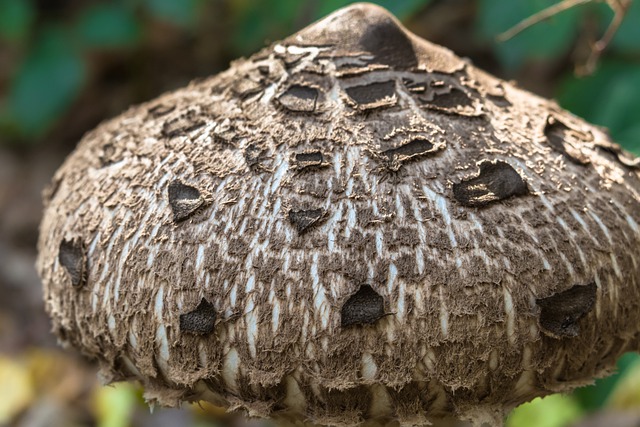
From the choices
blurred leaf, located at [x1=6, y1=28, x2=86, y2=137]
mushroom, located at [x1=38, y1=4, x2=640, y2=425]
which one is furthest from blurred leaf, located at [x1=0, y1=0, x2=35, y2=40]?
mushroom, located at [x1=38, y1=4, x2=640, y2=425]

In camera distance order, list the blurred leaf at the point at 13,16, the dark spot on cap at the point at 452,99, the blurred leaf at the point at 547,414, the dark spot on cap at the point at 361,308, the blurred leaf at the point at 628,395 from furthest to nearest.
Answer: the blurred leaf at the point at 13,16
the blurred leaf at the point at 628,395
the blurred leaf at the point at 547,414
the dark spot on cap at the point at 452,99
the dark spot on cap at the point at 361,308

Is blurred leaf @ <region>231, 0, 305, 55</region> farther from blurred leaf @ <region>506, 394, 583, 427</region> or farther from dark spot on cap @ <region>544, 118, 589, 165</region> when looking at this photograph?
blurred leaf @ <region>506, 394, 583, 427</region>

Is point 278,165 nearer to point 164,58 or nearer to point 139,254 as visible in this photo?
point 139,254

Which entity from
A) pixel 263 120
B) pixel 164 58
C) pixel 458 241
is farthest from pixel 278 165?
pixel 164 58

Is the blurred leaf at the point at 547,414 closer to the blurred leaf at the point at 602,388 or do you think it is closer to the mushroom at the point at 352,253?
the blurred leaf at the point at 602,388

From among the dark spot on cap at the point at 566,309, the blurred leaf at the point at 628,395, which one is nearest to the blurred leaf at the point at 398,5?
the dark spot on cap at the point at 566,309

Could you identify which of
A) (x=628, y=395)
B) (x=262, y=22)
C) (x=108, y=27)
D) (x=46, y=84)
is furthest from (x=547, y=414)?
(x=46, y=84)

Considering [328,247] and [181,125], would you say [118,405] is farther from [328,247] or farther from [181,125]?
[328,247]

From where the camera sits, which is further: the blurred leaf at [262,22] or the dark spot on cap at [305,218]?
the blurred leaf at [262,22]
